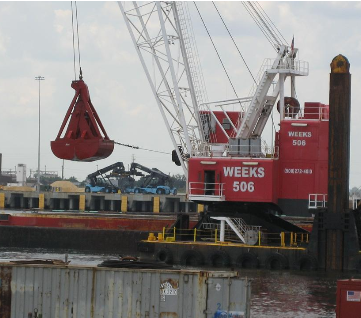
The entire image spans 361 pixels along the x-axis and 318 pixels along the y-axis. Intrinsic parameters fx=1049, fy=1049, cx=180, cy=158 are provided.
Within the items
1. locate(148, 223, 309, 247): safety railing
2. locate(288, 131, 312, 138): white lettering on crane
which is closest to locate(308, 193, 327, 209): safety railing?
locate(148, 223, 309, 247): safety railing

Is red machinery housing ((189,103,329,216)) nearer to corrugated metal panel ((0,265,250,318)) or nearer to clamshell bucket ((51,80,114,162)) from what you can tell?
clamshell bucket ((51,80,114,162))

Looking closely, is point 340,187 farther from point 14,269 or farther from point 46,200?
point 46,200

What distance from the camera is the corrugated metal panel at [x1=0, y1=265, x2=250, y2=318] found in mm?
29000

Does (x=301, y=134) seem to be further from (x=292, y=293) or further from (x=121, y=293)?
(x=121, y=293)

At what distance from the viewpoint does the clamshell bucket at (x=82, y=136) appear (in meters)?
40.0

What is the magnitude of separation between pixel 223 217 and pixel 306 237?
4954mm

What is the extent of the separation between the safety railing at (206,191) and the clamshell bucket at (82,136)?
1334 cm

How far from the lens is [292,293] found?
43.8 m

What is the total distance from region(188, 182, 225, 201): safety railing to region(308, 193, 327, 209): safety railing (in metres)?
4.44

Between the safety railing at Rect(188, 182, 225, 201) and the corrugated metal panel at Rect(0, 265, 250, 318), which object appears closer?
the corrugated metal panel at Rect(0, 265, 250, 318)

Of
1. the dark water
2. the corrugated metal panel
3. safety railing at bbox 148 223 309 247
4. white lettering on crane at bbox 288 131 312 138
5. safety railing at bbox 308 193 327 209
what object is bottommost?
the dark water

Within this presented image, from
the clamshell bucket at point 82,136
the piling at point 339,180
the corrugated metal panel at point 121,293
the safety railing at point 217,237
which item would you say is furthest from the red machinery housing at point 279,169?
the corrugated metal panel at point 121,293

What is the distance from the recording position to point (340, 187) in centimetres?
Result: 4969

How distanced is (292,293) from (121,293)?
15565mm
